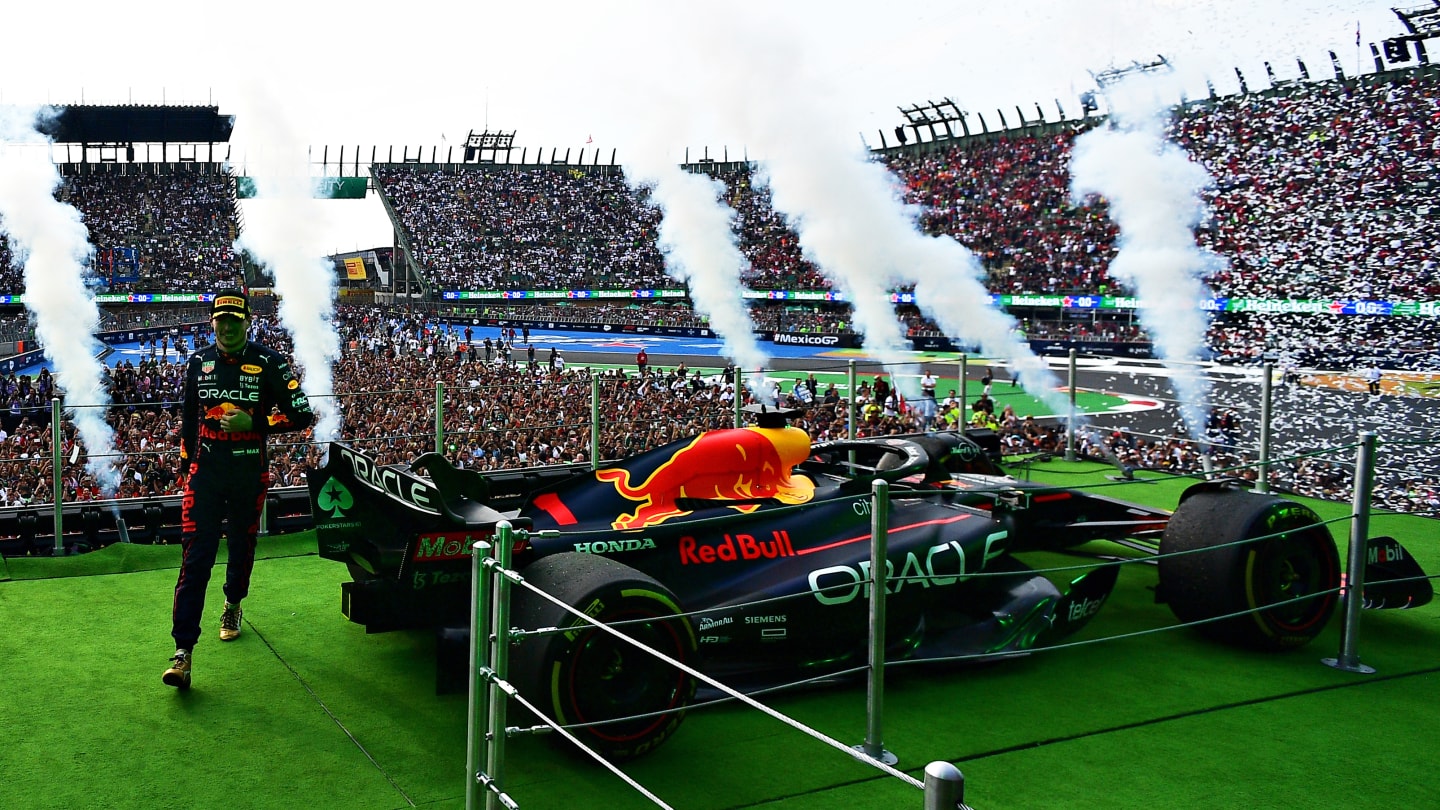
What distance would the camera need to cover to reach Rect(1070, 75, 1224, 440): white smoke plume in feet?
127

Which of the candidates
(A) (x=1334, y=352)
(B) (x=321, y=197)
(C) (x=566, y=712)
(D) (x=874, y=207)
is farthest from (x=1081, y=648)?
(B) (x=321, y=197)

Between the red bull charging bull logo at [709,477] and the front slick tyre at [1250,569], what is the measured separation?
7.71 ft

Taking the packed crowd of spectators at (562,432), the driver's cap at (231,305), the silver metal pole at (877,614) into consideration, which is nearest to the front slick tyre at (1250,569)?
the silver metal pole at (877,614)

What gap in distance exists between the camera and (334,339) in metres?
40.2

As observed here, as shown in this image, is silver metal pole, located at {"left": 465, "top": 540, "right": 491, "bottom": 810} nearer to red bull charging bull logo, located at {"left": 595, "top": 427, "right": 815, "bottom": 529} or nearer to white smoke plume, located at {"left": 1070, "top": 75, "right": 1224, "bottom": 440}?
red bull charging bull logo, located at {"left": 595, "top": 427, "right": 815, "bottom": 529}

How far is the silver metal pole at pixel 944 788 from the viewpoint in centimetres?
208

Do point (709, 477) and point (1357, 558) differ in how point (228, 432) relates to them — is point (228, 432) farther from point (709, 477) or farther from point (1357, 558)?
point (1357, 558)

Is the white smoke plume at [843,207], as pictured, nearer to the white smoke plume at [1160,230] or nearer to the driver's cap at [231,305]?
the white smoke plume at [1160,230]

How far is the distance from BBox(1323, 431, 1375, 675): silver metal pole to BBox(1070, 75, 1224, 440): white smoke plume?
2879 cm

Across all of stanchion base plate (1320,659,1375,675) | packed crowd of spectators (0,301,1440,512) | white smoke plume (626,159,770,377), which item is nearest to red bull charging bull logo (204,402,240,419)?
packed crowd of spectators (0,301,1440,512)

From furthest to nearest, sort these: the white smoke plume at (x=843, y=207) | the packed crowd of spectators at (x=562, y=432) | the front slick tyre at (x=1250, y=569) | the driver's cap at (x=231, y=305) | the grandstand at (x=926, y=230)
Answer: the grandstand at (x=926, y=230) → the white smoke plume at (x=843, y=207) → the packed crowd of spectators at (x=562, y=432) → the front slick tyre at (x=1250, y=569) → the driver's cap at (x=231, y=305)

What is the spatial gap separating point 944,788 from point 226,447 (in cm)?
518

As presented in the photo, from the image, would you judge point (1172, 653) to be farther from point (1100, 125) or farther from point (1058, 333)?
point (1100, 125)

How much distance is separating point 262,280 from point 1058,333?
50.2 m
